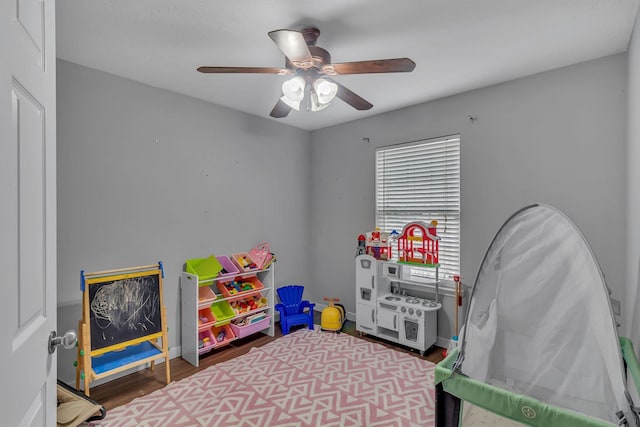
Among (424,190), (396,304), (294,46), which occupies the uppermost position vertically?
(294,46)

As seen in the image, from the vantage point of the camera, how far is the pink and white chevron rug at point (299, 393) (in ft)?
6.83

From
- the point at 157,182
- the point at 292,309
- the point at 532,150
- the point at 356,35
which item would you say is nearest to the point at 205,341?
the point at 292,309

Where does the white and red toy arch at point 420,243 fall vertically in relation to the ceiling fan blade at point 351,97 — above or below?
below

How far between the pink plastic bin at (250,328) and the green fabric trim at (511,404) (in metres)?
2.22

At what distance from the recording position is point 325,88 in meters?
1.92

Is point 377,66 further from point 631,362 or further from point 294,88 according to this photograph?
point 631,362

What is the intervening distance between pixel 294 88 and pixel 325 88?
19 centimetres

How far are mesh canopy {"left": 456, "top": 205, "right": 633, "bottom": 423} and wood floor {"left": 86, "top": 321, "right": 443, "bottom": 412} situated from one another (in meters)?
1.28

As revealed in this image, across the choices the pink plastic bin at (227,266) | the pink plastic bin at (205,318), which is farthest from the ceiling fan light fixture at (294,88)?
the pink plastic bin at (205,318)

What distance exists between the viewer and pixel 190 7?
5.73ft

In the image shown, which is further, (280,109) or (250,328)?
(250,328)

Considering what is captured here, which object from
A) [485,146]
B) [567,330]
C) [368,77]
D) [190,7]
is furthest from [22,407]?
[485,146]

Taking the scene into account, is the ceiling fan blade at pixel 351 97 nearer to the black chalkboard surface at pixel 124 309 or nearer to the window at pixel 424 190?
the window at pixel 424 190

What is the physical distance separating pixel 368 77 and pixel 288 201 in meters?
1.96
